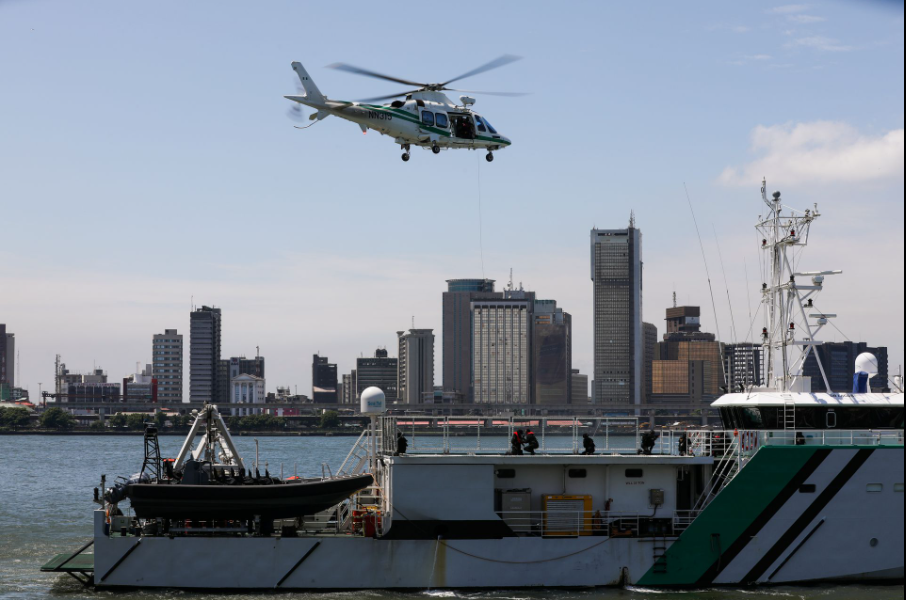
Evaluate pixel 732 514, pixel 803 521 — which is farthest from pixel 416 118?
pixel 803 521

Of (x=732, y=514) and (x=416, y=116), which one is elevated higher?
(x=416, y=116)

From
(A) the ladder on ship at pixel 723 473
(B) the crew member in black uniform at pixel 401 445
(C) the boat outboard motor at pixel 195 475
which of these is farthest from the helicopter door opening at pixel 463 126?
(C) the boat outboard motor at pixel 195 475

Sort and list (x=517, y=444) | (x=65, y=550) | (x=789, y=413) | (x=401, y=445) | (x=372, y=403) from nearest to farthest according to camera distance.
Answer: (x=401, y=445) → (x=517, y=444) → (x=789, y=413) → (x=372, y=403) → (x=65, y=550)

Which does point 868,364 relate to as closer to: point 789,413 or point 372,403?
point 789,413

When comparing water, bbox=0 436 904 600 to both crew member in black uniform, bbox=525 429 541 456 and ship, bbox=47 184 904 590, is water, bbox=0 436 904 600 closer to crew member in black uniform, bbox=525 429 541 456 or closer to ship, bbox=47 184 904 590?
ship, bbox=47 184 904 590

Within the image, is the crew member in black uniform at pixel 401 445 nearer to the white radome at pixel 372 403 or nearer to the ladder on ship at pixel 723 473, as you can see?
the white radome at pixel 372 403

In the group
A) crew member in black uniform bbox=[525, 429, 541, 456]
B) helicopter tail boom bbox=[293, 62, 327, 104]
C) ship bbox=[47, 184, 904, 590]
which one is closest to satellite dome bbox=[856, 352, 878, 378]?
ship bbox=[47, 184, 904, 590]

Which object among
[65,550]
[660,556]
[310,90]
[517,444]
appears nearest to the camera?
[660,556]
